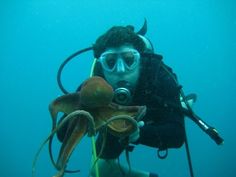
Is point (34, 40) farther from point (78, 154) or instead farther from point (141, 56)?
point (141, 56)

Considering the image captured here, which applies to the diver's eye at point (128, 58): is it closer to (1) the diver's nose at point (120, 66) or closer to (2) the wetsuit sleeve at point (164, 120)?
(1) the diver's nose at point (120, 66)

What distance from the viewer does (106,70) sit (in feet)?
12.0

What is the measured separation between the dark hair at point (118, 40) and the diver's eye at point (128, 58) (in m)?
0.15

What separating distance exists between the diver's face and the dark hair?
0.07m

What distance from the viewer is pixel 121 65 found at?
3.59 metres

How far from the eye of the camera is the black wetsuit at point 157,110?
11.0 ft

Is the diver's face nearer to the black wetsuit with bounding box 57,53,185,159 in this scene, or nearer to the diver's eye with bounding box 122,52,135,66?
the diver's eye with bounding box 122,52,135,66

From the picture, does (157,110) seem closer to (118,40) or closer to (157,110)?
(157,110)

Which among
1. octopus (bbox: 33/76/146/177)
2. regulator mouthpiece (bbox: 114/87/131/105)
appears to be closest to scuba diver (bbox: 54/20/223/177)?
regulator mouthpiece (bbox: 114/87/131/105)

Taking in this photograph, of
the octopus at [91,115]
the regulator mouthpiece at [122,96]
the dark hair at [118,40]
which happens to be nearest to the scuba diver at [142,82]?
the dark hair at [118,40]

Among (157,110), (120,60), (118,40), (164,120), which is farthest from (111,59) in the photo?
(164,120)

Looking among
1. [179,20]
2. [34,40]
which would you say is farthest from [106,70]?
[179,20]

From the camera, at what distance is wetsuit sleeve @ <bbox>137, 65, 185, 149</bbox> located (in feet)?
10.8

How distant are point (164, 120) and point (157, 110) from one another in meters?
0.13
